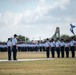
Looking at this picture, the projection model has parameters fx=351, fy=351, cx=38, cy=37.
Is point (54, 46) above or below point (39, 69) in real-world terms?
above

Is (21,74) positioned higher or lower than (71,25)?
lower

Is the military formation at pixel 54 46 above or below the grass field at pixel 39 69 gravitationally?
above

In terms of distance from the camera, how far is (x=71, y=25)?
5903 cm

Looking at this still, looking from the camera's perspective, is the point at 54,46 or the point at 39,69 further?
the point at 54,46

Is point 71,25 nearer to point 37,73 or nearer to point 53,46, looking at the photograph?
point 53,46

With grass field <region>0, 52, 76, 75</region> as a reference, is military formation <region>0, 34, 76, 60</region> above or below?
above

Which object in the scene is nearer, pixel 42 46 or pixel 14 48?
pixel 14 48

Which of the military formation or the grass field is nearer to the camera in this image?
the grass field

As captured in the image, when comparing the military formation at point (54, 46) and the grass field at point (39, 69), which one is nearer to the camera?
the grass field at point (39, 69)

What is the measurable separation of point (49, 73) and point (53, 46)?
55.9ft

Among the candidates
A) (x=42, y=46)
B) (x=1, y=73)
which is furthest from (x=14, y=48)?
(x=42, y=46)

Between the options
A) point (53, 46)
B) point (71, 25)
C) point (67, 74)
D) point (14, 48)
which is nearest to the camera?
point (67, 74)

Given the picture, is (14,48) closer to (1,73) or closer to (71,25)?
(1,73)

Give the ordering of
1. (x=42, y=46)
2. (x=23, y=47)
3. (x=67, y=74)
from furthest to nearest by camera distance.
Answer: (x=23, y=47), (x=42, y=46), (x=67, y=74)
